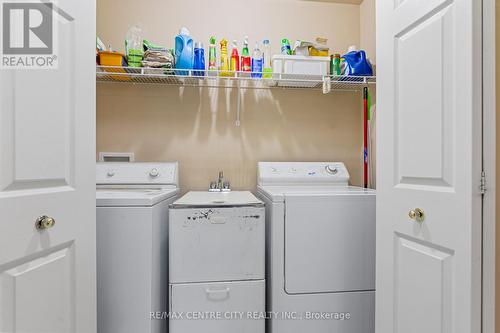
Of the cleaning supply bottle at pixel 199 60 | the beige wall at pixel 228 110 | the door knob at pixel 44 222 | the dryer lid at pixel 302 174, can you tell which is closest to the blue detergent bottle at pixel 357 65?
the beige wall at pixel 228 110

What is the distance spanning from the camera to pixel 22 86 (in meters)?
0.84

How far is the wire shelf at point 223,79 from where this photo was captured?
1788 mm

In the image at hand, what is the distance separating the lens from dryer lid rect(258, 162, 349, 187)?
2.01 m

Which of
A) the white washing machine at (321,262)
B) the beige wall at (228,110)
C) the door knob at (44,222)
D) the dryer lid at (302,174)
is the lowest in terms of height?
the white washing machine at (321,262)

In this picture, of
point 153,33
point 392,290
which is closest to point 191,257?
point 392,290

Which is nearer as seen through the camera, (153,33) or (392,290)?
(392,290)

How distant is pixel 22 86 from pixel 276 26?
1910 millimetres

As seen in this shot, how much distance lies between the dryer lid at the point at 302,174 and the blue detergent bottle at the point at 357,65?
722 mm

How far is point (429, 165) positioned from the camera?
96cm

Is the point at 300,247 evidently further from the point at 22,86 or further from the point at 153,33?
the point at 153,33

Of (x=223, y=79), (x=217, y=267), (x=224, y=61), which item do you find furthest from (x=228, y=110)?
(x=217, y=267)

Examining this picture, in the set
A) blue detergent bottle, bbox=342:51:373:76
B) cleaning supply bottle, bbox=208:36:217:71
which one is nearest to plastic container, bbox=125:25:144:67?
cleaning supply bottle, bbox=208:36:217:71

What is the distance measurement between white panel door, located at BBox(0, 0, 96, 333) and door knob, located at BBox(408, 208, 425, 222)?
1.34m

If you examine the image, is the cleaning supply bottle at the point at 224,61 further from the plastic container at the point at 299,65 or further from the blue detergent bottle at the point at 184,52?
the plastic container at the point at 299,65
